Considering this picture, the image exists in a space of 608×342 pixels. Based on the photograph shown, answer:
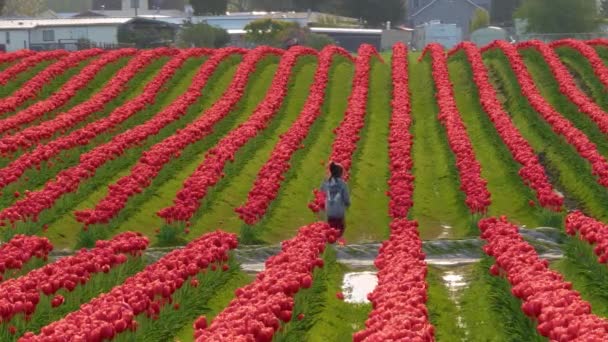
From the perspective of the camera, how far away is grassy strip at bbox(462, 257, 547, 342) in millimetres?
11680

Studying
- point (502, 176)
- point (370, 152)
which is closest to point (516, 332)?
point (502, 176)

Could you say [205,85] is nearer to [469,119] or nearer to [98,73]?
[98,73]

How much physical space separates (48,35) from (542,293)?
8066 centimetres

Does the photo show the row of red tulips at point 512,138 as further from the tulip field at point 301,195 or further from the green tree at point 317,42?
the green tree at point 317,42

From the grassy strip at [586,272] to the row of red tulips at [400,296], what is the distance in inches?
83.5

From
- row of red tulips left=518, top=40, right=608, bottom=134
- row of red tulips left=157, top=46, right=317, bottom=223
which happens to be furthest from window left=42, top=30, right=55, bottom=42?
row of red tulips left=518, top=40, right=608, bottom=134

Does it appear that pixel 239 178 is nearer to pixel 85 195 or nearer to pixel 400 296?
pixel 85 195

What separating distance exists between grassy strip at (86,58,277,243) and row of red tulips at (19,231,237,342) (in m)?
5.41

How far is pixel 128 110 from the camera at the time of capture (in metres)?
32.8

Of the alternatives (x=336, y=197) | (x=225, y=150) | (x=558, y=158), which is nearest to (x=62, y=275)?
(x=336, y=197)

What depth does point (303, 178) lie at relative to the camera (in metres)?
24.9

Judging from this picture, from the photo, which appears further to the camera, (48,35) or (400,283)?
(48,35)

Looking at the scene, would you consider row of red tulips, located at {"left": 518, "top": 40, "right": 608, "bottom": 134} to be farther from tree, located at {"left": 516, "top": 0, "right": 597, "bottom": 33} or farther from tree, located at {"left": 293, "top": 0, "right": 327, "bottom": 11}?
tree, located at {"left": 293, "top": 0, "right": 327, "bottom": 11}

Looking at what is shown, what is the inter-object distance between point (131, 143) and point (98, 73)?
1452 cm
